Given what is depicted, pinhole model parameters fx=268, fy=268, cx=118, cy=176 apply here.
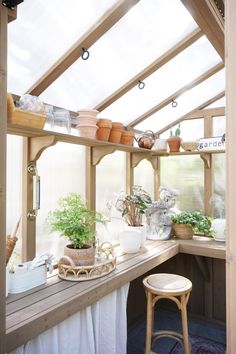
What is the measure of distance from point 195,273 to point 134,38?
7.82ft

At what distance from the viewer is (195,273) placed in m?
2.89

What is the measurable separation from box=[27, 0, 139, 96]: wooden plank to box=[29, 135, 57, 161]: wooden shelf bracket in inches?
11.0

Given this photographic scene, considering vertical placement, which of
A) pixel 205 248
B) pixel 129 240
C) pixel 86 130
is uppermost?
pixel 86 130

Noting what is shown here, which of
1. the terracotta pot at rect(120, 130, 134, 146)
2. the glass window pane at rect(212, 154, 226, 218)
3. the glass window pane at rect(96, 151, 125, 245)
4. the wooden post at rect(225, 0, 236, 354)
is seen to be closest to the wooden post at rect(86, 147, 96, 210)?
the glass window pane at rect(96, 151, 125, 245)

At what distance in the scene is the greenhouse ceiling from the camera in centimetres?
135

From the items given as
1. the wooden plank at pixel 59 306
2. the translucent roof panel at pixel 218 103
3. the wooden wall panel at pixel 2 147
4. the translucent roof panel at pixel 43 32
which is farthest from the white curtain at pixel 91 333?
the translucent roof panel at pixel 218 103

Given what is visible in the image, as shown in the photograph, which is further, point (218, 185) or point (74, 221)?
point (218, 185)

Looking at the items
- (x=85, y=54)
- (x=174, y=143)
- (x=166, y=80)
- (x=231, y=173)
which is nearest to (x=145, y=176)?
(x=174, y=143)

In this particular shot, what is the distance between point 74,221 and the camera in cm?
158

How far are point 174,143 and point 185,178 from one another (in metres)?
0.45

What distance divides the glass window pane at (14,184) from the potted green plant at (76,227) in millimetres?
205

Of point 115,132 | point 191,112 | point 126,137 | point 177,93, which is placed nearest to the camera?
point 115,132

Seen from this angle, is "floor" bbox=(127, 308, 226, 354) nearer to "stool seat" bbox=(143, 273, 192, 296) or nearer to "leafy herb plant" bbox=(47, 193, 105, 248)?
"stool seat" bbox=(143, 273, 192, 296)

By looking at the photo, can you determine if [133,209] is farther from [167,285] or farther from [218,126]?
[218,126]
